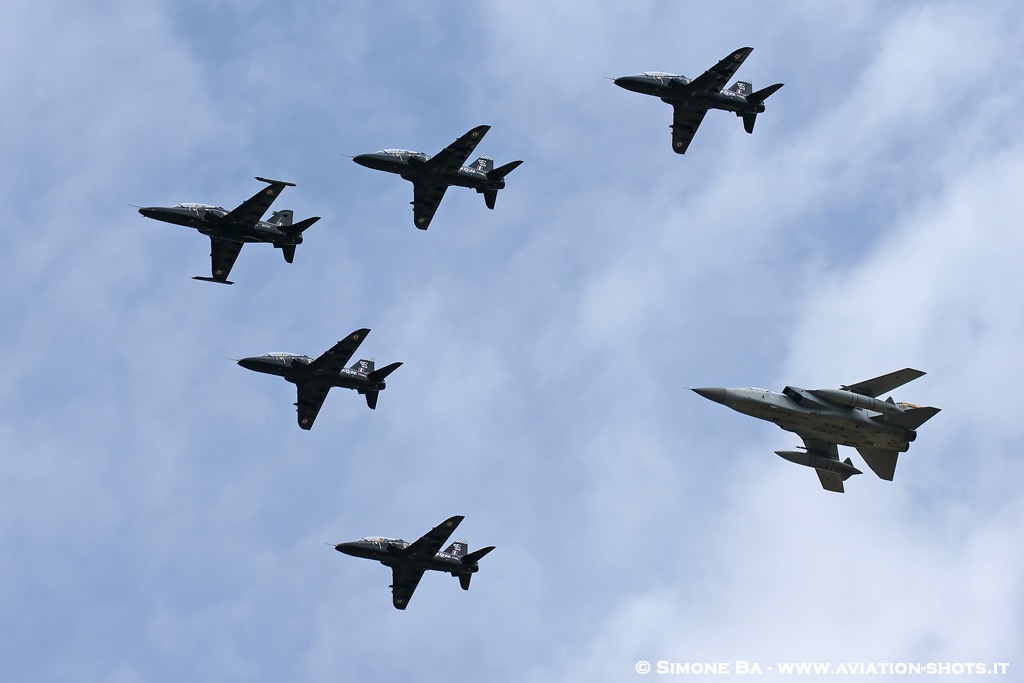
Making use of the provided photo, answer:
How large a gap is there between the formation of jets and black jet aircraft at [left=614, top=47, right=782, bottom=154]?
56 millimetres

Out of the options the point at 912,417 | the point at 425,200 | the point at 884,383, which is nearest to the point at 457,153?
the point at 425,200

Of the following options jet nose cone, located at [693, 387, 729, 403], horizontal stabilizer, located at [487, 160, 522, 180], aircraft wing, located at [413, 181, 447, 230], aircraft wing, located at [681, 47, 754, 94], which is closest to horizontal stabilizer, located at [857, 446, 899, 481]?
jet nose cone, located at [693, 387, 729, 403]

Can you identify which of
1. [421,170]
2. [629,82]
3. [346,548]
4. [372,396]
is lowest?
[346,548]

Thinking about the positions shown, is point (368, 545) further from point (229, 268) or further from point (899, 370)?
point (899, 370)

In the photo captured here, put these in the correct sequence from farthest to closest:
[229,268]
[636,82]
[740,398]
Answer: [229,268]
[636,82]
[740,398]

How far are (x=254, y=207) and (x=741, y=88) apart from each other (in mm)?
28327

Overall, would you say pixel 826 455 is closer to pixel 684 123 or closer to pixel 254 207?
pixel 684 123

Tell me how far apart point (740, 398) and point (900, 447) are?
1042 centimetres

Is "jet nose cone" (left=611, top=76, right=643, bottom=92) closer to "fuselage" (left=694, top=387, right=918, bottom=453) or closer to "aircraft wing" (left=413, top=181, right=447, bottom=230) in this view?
"aircraft wing" (left=413, top=181, right=447, bottom=230)

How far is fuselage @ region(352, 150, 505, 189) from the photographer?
3115 inches

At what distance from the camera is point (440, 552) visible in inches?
3164

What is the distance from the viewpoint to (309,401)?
80.7 metres

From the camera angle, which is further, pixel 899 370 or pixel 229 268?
pixel 229 268

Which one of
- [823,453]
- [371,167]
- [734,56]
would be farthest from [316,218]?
[823,453]
